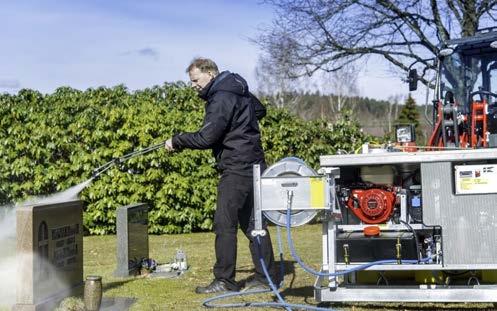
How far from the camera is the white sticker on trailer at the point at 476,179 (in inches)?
A: 235

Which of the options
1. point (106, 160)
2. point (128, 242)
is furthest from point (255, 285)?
point (106, 160)

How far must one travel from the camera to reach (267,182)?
6262mm

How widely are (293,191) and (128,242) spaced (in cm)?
321

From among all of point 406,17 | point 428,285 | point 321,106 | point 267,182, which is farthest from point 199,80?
point 321,106

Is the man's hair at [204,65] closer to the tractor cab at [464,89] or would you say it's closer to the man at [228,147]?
the man at [228,147]

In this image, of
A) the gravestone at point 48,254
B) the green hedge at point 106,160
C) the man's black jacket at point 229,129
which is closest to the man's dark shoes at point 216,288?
the man's black jacket at point 229,129

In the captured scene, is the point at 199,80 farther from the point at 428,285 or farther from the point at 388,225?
the point at 428,285

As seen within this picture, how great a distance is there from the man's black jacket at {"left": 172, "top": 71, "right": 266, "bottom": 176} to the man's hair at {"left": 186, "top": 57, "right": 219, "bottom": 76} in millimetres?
160

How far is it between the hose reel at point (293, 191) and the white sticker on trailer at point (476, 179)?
1030 millimetres

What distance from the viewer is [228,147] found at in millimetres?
7434

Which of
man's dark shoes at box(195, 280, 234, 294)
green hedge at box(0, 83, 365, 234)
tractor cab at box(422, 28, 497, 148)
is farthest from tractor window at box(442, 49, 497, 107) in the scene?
green hedge at box(0, 83, 365, 234)

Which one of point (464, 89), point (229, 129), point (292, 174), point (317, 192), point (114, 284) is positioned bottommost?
point (114, 284)

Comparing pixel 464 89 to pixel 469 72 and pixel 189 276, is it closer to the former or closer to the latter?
pixel 469 72

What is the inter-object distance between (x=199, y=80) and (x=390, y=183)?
7.30 ft
